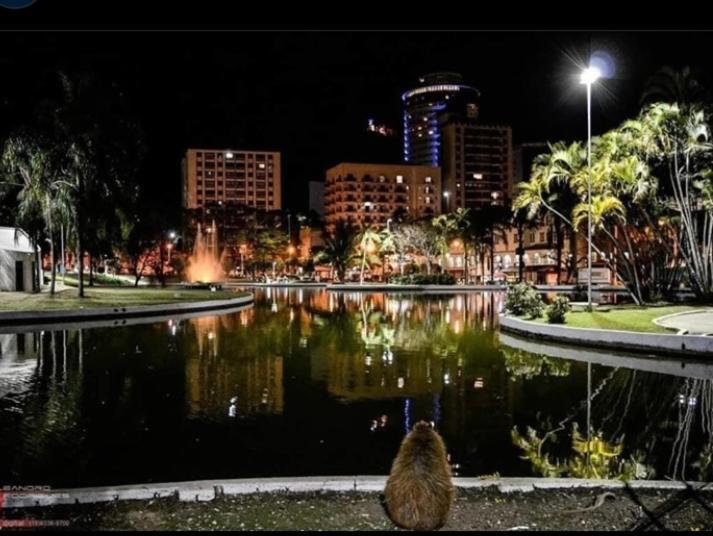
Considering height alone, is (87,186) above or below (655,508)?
above

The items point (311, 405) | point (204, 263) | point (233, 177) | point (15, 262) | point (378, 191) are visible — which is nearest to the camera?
point (311, 405)

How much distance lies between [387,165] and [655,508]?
168893 mm

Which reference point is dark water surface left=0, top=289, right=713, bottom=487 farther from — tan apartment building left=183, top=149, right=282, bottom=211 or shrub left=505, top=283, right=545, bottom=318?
tan apartment building left=183, top=149, right=282, bottom=211

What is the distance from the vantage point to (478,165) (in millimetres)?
179875

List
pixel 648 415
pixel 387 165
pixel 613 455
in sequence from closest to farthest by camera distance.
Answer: pixel 613 455
pixel 648 415
pixel 387 165

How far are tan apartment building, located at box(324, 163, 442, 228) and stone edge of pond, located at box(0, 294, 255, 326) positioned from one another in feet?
414

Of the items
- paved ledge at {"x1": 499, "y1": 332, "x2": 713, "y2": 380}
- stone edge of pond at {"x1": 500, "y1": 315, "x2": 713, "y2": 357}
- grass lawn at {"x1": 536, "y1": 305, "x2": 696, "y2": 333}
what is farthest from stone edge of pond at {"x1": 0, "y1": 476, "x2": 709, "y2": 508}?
grass lawn at {"x1": 536, "y1": 305, "x2": 696, "y2": 333}

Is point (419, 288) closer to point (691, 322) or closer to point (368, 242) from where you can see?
point (368, 242)

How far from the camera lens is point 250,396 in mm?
12406

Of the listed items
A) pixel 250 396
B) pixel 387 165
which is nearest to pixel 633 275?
pixel 250 396

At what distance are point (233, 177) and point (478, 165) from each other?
68.3m

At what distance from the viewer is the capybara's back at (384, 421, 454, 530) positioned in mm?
5457

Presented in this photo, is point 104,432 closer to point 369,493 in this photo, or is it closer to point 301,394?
point 301,394

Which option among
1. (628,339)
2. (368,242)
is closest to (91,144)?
(628,339)
